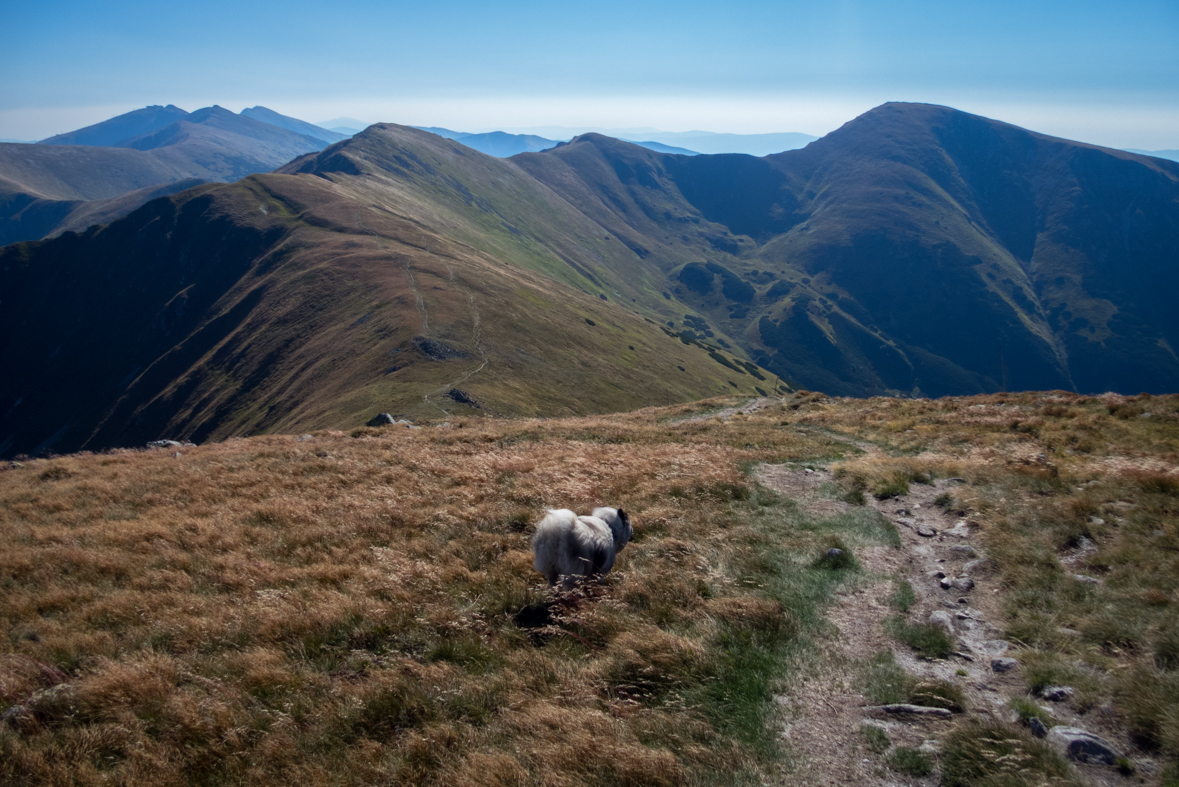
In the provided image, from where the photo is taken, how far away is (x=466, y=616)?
321 inches

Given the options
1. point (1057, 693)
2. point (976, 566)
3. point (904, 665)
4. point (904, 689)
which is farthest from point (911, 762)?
point (976, 566)

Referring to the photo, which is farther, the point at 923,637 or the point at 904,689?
the point at 923,637

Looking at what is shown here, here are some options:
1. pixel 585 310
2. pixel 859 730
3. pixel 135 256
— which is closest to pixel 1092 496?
pixel 859 730

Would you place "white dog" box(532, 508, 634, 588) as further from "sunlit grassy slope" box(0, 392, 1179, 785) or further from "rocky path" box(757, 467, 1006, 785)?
"rocky path" box(757, 467, 1006, 785)

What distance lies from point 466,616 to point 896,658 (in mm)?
6200

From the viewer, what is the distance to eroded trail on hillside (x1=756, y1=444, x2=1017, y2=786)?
6027 mm

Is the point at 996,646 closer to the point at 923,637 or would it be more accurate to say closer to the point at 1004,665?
the point at 1004,665

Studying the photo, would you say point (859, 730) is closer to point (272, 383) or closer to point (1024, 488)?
point (1024, 488)

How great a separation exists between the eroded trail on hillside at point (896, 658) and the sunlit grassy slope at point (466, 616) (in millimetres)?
331

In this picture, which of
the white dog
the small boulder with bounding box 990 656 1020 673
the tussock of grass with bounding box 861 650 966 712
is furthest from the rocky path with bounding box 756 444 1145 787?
the white dog

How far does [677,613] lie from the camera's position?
330 inches

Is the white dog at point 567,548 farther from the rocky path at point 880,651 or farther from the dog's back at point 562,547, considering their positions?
the rocky path at point 880,651

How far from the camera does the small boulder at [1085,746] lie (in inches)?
224

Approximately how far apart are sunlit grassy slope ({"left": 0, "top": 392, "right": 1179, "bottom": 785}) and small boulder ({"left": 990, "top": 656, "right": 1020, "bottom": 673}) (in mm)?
145
